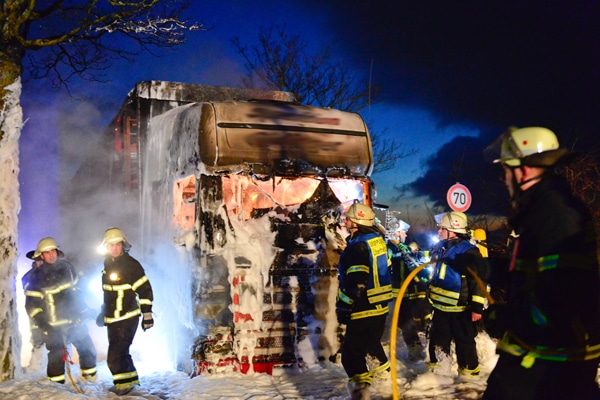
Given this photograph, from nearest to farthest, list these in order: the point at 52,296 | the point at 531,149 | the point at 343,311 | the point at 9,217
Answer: the point at 531,149
the point at 343,311
the point at 9,217
the point at 52,296

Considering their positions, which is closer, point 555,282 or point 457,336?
point 555,282

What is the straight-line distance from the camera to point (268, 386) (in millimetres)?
6105

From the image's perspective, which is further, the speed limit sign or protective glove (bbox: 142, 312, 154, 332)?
the speed limit sign

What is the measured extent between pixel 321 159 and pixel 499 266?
13.1 ft

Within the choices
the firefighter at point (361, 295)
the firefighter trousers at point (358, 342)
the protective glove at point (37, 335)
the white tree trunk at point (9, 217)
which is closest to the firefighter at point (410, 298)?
the firefighter at point (361, 295)

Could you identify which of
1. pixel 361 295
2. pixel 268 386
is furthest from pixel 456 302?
pixel 268 386

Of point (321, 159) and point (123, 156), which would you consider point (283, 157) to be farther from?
point (123, 156)

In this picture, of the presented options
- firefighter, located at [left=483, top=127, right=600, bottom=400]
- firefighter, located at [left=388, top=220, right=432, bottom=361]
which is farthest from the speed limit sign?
firefighter, located at [left=483, top=127, right=600, bottom=400]

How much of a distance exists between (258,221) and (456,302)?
2.62 metres

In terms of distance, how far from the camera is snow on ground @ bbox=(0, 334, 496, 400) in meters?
5.32

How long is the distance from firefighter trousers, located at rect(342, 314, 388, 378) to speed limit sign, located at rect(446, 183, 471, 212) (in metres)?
4.48

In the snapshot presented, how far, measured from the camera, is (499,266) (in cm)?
332

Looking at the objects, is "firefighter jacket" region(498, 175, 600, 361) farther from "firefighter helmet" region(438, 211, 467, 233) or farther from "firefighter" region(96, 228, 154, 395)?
"firefighter" region(96, 228, 154, 395)

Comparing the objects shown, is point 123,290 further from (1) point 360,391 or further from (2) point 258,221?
(1) point 360,391
